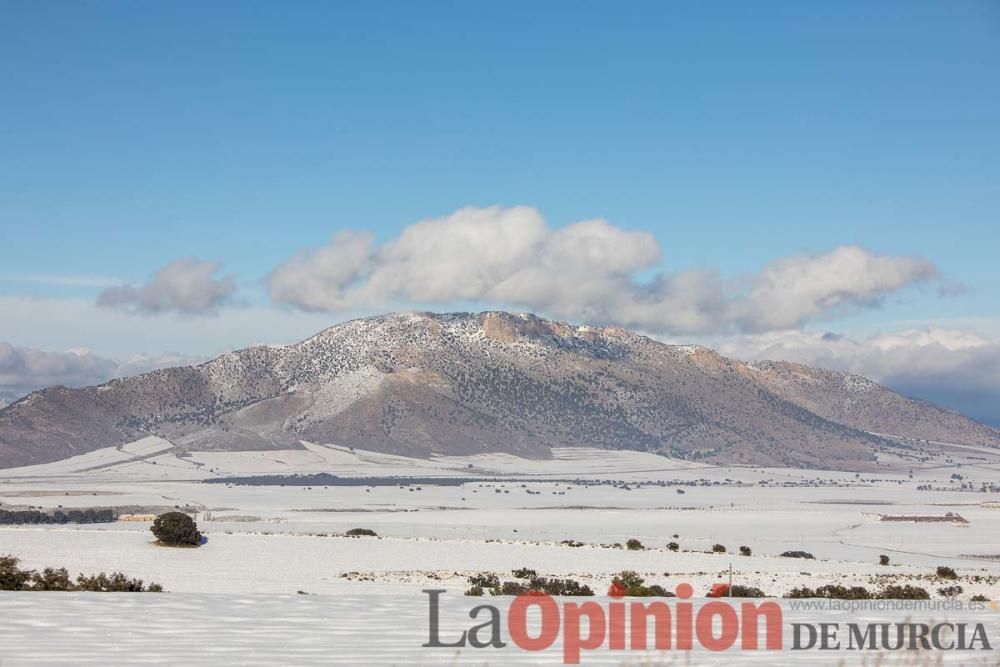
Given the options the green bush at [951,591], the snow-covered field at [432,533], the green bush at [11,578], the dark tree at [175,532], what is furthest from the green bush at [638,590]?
the dark tree at [175,532]

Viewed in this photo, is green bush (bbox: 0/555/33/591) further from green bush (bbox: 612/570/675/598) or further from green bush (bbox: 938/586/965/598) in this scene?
green bush (bbox: 938/586/965/598)

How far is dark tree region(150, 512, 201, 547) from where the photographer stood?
39.3m

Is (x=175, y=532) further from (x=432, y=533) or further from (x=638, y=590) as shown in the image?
(x=432, y=533)

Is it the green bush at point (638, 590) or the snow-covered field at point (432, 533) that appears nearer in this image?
the green bush at point (638, 590)

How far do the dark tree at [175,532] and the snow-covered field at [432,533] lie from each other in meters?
0.88

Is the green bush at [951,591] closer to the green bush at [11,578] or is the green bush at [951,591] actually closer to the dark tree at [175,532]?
the green bush at [11,578]

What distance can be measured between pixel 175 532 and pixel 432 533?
24.5 m

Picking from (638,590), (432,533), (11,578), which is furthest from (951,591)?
(432,533)

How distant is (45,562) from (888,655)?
95.9ft

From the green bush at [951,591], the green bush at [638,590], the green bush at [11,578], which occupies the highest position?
the green bush at [11,578]

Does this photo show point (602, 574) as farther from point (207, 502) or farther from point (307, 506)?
point (207, 502)

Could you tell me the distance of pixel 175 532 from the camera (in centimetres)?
3959

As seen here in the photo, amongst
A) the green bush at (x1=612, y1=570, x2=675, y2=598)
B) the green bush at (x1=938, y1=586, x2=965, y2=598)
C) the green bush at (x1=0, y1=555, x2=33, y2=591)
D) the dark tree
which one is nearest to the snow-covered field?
the green bush at (x1=938, y1=586, x2=965, y2=598)

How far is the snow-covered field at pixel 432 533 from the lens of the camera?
25188mm
